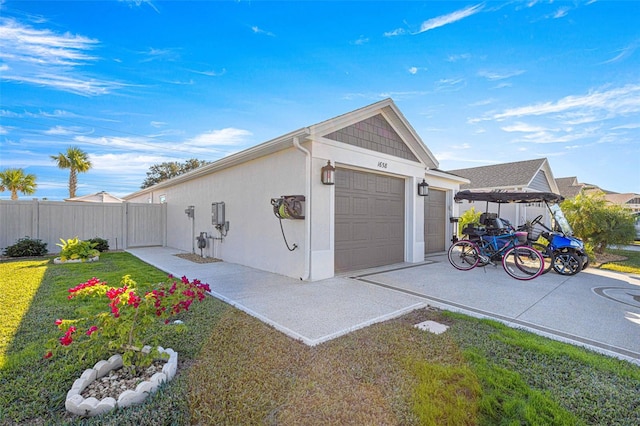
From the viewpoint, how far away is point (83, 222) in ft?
36.2

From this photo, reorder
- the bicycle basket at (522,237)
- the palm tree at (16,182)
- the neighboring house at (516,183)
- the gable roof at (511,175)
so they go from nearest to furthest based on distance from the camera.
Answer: the bicycle basket at (522,237) < the neighboring house at (516,183) < the gable roof at (511,175) < the palm tree at (16,182)

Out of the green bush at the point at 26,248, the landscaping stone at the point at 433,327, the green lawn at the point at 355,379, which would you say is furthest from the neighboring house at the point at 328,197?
the green bush at the point at 26,248

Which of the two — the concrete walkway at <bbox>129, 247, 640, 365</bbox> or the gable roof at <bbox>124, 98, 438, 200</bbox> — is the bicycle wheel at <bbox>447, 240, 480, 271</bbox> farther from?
the gable roof at <bbox>124, 98, 438, 200</bbox>

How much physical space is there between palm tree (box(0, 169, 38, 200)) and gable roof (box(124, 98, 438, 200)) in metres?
20.0

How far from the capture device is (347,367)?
102 inches

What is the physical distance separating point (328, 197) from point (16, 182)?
25701mm

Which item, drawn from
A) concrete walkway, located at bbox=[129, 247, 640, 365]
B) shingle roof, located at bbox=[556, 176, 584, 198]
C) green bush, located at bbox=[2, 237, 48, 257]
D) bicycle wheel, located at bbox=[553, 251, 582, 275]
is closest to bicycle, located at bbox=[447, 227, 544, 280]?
concrete walkway, located at bbox=[129, 247, 640, 365]

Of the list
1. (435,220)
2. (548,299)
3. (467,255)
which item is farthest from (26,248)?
(548,299)

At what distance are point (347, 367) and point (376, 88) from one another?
859 cm

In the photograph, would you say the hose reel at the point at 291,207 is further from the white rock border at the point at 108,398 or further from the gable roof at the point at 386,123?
the white rock border at the point at 108,398

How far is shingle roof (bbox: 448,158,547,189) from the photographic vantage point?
14.7 metres

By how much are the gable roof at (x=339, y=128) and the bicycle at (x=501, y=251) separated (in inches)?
103

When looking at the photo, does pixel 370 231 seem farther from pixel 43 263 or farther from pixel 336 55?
pixel 43 263

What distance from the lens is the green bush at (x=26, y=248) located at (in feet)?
29.8
